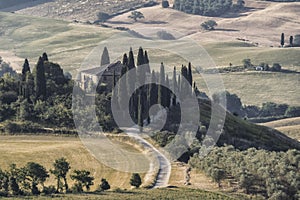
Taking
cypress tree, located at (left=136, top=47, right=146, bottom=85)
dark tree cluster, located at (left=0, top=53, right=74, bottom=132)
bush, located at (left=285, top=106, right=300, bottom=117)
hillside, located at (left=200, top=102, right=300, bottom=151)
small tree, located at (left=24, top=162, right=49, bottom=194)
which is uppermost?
cypress tree, located at (left=136, top=47, right=146, bottom=85)

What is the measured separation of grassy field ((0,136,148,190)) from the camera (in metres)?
79.6

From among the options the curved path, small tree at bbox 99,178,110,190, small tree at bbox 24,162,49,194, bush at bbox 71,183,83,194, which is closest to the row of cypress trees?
the curved path

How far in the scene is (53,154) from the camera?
88.2 metres

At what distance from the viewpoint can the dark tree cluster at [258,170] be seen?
71438 mm

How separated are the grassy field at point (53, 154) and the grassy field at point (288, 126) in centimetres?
6935

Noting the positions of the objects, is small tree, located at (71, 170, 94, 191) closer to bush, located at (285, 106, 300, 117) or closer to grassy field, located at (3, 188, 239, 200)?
grassy field, located at (3, 188, 239, 200)

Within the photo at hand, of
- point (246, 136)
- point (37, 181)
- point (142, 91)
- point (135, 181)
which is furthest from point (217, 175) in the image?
point (246, 136)

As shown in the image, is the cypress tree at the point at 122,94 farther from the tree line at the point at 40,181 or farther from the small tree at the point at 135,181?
the small tree at the point at 135,181

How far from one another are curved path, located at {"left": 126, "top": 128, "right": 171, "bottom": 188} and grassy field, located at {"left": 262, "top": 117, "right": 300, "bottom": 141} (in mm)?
62215

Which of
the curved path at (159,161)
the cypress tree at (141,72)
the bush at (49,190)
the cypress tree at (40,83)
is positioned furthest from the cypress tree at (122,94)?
the bush at (49,190)

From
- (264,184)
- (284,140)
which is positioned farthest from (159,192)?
(284,140)

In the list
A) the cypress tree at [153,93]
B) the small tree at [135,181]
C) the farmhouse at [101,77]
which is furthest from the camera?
the farmhouse at [101,77]

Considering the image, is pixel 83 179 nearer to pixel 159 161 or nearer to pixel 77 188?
pixel 77 188

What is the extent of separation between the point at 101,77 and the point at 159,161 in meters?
33.4
